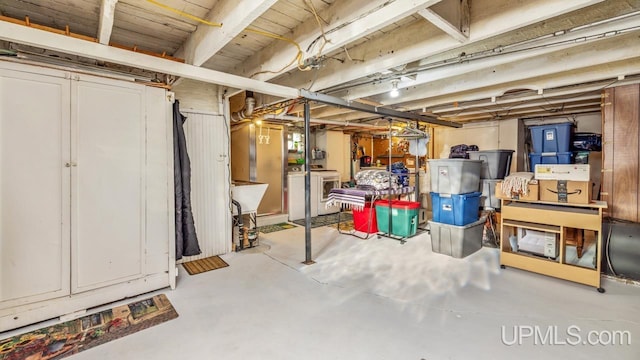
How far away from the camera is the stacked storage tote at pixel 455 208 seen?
373 cm

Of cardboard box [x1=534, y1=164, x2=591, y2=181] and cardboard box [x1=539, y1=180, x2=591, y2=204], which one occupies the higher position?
cardboard box [x1=534, y1=164, x2=591, y2=181]

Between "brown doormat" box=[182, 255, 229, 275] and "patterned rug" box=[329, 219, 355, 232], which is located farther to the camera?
"patterned rug" box=[329, 219, 355, 232]

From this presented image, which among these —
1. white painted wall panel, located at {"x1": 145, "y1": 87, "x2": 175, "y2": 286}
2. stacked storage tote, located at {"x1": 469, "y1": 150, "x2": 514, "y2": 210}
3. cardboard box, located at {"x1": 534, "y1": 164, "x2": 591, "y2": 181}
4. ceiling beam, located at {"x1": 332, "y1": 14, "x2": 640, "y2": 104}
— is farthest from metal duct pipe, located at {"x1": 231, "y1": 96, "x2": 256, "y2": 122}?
stacked storage tote, located at {"x1": 469, "y1": 150, "x2": 514, "y2": 210}

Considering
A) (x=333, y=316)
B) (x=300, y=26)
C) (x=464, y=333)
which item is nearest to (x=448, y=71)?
(x=300, y=26)

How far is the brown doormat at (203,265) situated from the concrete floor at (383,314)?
0.39 ft

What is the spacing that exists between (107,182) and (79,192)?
207mm

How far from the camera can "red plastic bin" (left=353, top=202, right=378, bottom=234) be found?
4867 millimetres

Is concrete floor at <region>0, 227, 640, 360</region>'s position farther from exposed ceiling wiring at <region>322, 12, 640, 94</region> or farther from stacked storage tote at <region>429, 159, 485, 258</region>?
exposed ceiling wiring at <region>322, 12, 640, 94</region>

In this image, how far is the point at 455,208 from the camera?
3750 mm

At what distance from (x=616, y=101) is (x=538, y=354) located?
3.25 metres

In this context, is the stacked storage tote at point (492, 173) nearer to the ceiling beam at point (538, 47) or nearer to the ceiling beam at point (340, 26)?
the ceiling beam at point (538, 47)

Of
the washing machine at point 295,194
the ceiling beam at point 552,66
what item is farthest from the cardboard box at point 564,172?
the washing machine at point 295,194

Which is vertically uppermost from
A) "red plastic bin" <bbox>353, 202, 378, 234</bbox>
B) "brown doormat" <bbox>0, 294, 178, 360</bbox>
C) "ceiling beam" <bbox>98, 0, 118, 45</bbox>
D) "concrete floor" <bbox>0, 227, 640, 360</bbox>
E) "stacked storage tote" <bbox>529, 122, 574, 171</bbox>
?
"ceiling beam" <bbox>98, 0, 118, 45</bbox>

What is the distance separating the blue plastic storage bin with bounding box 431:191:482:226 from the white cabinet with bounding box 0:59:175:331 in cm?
340
